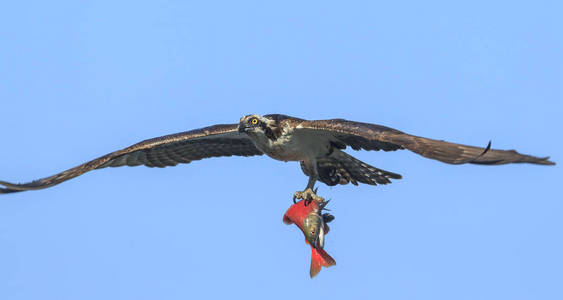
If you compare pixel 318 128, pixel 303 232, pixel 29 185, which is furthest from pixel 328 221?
pixel 29 185

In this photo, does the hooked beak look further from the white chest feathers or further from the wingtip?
the wingtip

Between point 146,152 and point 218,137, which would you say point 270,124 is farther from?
point 146,152

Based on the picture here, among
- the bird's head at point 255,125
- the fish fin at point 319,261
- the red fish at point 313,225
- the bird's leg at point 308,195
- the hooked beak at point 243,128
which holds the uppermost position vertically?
the bird's head at point 255,125

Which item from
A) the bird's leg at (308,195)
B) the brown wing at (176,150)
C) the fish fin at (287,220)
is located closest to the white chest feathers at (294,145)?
the bird's leg at (308,195)

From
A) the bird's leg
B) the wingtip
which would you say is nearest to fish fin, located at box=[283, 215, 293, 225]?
the bird's leg

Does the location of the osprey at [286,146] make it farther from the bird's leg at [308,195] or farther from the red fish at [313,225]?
the red fish at [313,225]

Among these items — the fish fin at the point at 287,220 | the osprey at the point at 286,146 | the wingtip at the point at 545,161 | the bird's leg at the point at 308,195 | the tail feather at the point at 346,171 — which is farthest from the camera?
the tail feather at the point at 346,171
